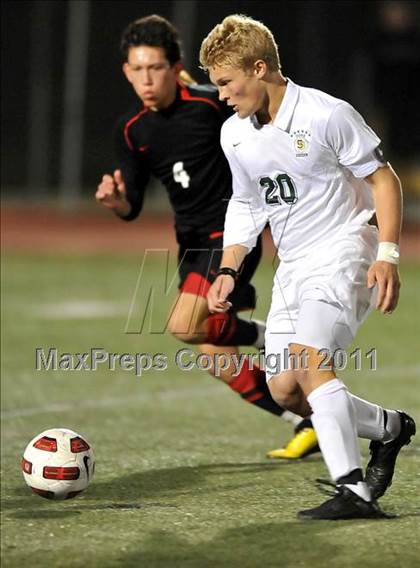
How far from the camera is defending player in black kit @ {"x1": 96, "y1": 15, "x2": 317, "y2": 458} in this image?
6.16 metres

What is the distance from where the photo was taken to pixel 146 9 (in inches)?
831

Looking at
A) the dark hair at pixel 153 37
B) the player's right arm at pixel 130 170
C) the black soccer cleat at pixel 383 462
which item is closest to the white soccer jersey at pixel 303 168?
the black soccer cleat at pixel 383 462

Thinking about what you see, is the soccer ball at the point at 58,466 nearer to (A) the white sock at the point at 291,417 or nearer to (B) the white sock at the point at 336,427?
(B) the white sock at the point at 336,427

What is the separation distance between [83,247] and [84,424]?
11.6 metres

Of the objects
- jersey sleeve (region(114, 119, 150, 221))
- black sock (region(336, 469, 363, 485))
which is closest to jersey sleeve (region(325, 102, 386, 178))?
black sock (region(336, 469, 363, 485))

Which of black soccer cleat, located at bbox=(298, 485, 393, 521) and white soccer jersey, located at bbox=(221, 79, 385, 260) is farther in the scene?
white soccer jersey, located at bbox=(221, 79, 385, 260)

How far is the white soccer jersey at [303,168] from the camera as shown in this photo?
4555 mm

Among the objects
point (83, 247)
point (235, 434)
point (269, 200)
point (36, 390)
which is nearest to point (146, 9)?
point (83, 247)

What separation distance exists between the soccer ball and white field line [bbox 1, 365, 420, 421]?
7.10 ft

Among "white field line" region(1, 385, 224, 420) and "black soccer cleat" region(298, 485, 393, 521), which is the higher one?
"black soccer cleat" region(298, 485, 393, 521)

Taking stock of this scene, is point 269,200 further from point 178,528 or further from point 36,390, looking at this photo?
point 36,390

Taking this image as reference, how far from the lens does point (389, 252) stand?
4.42 metres

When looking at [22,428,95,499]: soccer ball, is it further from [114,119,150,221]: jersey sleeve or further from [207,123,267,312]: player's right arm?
[114,119,150,221]: jersey sleeve

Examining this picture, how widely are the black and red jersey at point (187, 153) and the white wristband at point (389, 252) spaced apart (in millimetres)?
2091
